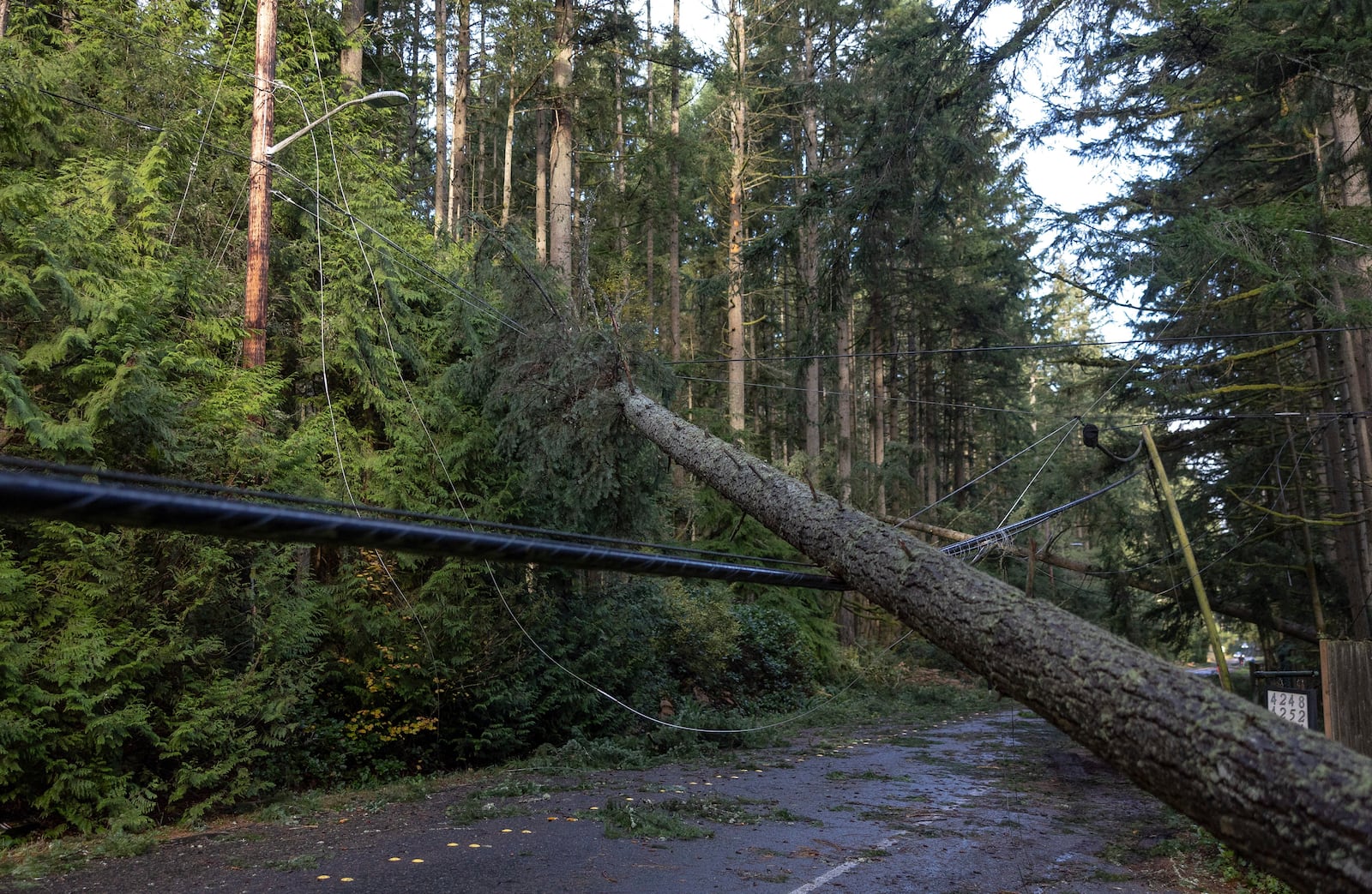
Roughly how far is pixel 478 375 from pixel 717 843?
22.4 ft

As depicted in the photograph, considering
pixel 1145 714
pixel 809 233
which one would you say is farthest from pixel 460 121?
pixel 1145 714

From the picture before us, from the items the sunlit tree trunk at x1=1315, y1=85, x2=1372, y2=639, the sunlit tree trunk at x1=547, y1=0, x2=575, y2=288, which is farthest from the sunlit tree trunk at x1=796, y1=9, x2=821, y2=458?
the sunlit tree trunk at x1=1315, y1=85, x2=1372, y2=639

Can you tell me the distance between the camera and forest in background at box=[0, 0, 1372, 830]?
7.59 metres

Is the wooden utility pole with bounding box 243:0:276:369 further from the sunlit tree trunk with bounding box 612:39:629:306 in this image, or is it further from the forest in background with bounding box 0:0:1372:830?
the sunlit tree trunk with bounding box 612:39:629:306

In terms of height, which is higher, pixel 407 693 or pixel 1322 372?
pixel 1322 372

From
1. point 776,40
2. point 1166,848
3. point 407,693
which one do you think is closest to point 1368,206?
point 1166,848

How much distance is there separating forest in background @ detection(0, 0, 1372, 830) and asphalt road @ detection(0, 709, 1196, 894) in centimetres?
149

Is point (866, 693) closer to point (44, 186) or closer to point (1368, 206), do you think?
point (1368, 206)

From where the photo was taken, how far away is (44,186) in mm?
7879

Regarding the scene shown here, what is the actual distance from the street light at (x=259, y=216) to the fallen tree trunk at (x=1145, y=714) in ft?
22.0

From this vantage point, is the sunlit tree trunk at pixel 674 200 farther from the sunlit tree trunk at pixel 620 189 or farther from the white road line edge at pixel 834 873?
the white road line edge at pixel 834 873

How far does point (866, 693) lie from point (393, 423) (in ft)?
42.3

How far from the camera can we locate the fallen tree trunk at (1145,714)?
2.74 meters

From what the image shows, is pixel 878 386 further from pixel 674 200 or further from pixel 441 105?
pixel 441 105
